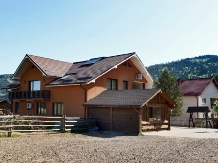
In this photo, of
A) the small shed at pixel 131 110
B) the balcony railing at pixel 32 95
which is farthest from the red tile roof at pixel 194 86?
the balcony railing at pixel 32 95

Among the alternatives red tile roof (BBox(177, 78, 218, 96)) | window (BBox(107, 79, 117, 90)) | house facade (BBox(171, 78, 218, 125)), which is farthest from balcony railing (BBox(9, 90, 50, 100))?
red tile roof (BBox(177, 78, 218, 96))

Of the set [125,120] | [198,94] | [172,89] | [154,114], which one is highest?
[172,89]

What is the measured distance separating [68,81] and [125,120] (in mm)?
7397

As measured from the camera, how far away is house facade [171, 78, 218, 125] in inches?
1457

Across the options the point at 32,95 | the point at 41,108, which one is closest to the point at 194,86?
the point at 41,108

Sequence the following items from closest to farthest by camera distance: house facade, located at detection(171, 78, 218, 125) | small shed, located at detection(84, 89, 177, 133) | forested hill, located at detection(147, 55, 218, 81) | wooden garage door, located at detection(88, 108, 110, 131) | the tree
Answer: small shed, located at detection(84, 89, 177, 133)
wooden garage door, located at detection(88, 108, 110, 131)
the tree
house facade, located at detection(171, 78, 218, 125)
forested hill, located at detection(147, 55, 218, 81)

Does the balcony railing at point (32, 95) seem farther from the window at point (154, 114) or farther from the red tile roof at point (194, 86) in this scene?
the red tile roof at point (194, 86)

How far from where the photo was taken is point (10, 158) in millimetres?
9273

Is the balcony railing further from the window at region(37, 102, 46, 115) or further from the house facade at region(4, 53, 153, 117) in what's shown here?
the window at region(37, 102, 46, 115)

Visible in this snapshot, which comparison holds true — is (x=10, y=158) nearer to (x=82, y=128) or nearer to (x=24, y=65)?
(x=82, y=128)

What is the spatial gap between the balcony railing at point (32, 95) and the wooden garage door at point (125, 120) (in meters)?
8.66

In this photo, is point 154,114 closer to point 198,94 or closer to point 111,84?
point 111,84

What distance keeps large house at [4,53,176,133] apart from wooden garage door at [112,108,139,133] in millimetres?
97

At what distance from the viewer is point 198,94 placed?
36500 mm
